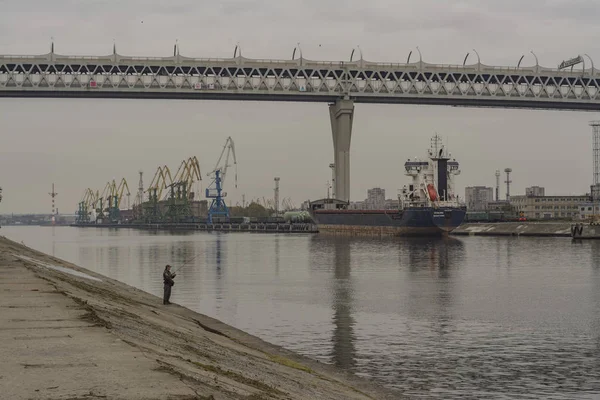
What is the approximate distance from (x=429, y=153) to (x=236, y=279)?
8889 cm

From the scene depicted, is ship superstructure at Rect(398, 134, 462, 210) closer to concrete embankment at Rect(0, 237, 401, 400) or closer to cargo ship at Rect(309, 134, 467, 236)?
cargo ship at Rect(309, 134, 467, 236)

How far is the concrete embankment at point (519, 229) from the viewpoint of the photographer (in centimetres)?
13450

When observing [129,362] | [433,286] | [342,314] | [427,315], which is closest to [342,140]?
[433,286]

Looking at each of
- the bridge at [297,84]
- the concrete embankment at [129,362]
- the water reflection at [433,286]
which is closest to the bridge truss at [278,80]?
the bridge at [297,84]

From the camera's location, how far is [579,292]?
43.2 meters

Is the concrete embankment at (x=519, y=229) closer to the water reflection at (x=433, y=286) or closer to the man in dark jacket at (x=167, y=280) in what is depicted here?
the water reflection at (x=433, y=286)

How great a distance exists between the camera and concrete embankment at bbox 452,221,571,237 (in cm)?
13450

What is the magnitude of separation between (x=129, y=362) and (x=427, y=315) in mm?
21696

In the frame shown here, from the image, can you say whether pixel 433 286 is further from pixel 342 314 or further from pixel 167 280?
pixel 167 280

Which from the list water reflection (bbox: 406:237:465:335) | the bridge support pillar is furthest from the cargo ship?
water reflection (bbox: 406:237:465:335)

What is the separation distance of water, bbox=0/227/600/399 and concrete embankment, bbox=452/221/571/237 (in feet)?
217

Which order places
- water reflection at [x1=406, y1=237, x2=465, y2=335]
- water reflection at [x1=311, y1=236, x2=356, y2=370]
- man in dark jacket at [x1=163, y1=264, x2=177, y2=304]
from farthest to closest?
1. man in dark jacket at [x1=163, y1=264, x2=177, y2=304]
2. water reflection at [x1=406, y1=237, x2=465, y2=335]
3. water reflection at [x1=311, y1=236, x2=356, y2=370]

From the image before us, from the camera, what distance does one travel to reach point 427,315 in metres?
33.6

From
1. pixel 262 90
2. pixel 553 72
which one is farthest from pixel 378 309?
pixel 553 72
